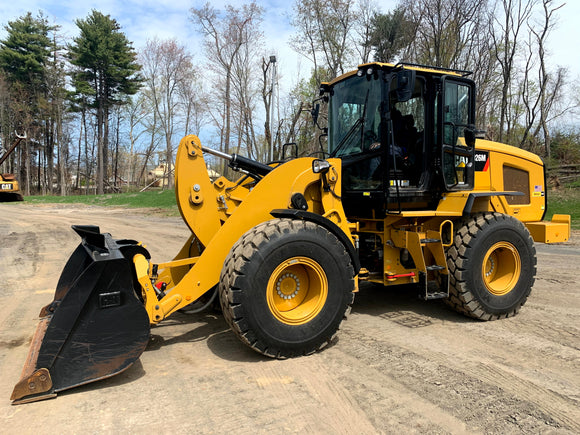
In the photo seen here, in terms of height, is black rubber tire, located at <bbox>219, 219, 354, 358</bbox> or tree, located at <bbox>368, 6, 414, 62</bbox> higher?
tree, located at <bbox>368, 6, 414, 62</bbox>

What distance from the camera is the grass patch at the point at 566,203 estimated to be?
14200 mm

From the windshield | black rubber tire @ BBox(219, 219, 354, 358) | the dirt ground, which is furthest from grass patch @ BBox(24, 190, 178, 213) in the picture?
black rubber tire @ BBox(219, 219, 354, 358)

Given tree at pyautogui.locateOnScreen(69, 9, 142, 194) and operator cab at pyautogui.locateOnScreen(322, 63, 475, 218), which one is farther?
tree at pyautogui.locateOnScreen(69, 9, 142, 194)

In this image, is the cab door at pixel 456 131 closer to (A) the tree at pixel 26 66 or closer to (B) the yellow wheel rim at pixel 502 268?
(B) the yellow wheel rim at pixel 502 268

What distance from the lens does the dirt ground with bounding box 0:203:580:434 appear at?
264 cm

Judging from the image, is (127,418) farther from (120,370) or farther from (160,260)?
(160,260)

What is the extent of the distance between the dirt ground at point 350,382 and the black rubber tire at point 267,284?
0.20 metres

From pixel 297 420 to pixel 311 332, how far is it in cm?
99

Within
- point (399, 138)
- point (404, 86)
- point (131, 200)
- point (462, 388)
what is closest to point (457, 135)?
point (399, 138)

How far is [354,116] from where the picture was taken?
483cm

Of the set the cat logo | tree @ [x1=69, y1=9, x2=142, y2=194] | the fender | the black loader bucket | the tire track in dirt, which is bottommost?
the tire track in dirt

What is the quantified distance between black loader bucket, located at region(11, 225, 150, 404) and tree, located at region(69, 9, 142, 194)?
40.0m

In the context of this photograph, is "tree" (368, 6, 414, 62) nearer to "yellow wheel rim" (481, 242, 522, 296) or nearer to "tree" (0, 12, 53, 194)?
"yellow wheel rim" (481, 242, 522, 296)

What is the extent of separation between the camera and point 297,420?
105 inches
